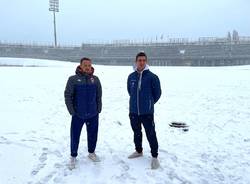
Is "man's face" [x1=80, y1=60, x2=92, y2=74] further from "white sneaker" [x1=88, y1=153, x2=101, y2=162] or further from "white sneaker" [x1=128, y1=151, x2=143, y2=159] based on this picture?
"white sneaker" [x1=128, y1=151, x2=143, y2=159]

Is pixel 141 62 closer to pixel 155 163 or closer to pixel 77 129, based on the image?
pixel 77 129

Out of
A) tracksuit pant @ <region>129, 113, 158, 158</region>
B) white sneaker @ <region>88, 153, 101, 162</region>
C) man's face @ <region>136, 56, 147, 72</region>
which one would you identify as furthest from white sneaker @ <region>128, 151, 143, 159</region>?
man's face @ <region>136, 56, 147, 72</region>

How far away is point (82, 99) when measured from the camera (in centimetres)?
664

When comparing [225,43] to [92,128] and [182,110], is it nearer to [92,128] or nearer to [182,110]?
[182,110]

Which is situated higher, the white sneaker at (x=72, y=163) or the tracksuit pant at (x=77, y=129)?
the tracksuit pant at (x=77, y=129)

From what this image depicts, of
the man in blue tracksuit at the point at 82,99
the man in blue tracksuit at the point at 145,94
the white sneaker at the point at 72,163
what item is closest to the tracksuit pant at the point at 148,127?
the man in blue tracksuit at the point at 145,94

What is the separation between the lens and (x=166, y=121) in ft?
35.4

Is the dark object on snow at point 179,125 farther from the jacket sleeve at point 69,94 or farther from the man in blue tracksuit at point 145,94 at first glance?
the jacket sleeve at point 69,94

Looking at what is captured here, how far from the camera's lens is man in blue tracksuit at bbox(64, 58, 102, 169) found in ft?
21.6

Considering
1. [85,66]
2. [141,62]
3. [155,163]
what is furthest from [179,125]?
[85,66]

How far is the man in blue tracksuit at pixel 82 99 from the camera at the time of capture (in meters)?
6.57

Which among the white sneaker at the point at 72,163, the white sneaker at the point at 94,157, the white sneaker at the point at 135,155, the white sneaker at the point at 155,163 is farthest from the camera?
the white sneaker at the point at 135,155

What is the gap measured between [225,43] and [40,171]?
6341 centimetres

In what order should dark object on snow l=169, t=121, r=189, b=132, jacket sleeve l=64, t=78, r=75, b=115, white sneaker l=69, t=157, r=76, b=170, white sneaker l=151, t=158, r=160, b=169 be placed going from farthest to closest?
dark object on snow l=169, t=121, r=189, b=132, white sneaker l=151, t=158, r=160, b=169, white sneaker l=69, t=157, r=76, b=170, jacket sleeve l=64, t=78, r=75, b=115
